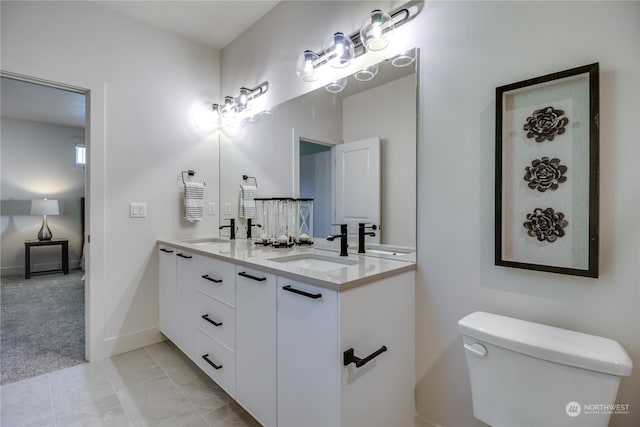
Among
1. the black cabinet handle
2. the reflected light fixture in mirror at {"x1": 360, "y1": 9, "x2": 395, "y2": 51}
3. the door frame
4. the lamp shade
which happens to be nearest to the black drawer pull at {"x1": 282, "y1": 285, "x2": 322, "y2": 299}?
the black cabinet handle

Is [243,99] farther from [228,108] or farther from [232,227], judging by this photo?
[232,227]

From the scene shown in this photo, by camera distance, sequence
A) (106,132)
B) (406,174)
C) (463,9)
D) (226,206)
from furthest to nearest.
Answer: (226,206), (106,132), (406,174), (463,9)

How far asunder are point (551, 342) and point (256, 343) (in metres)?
1.15

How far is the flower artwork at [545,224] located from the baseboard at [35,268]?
674cm

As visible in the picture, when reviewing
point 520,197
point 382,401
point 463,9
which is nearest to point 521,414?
point 382,401

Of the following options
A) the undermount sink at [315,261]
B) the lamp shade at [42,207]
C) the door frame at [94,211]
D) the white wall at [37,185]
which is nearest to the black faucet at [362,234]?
the undermount sink at [315,261]

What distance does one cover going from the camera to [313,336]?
113 cm

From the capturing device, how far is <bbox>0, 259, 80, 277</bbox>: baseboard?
478 cm

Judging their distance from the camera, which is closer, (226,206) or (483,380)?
(483,380)

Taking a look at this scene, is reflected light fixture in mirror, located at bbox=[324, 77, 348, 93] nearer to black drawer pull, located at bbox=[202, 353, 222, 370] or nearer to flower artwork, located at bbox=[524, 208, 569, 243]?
flower artwork, located at bbox=[524, 208, 569, 243]

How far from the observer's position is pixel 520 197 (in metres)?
1.15

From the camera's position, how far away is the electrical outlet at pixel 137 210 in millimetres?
Answer: 2374

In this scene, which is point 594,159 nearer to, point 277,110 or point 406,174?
point 406,174

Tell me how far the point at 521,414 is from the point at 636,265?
1.97 ft
